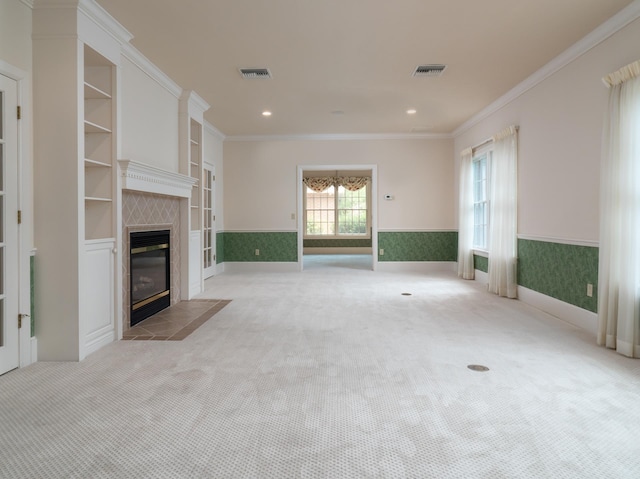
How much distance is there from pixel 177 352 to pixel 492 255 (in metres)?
4.58

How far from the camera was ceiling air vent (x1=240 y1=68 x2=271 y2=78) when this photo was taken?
4938 millimetres

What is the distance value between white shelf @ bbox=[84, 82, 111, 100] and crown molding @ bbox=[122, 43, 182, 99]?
582 millimetres

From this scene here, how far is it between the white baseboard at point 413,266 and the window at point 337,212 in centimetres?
466

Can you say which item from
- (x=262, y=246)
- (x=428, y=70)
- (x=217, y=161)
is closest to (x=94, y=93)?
(x=428, y=70)

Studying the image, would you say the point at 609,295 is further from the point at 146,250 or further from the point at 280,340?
the point at 146,250

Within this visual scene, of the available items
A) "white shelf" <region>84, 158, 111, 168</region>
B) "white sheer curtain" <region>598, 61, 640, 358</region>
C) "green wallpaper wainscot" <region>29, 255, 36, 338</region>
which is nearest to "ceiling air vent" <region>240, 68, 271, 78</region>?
"white shelf" <region>84, 158, 111, 168</region>

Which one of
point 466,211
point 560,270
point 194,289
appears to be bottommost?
point 194,289

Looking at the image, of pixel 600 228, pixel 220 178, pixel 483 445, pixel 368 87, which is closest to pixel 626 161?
pixel 600 228

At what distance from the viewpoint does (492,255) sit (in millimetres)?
6262

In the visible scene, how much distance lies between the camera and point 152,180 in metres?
4.43

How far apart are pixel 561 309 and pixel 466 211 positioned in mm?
3238

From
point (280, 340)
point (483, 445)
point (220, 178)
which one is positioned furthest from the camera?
point (220, 178)

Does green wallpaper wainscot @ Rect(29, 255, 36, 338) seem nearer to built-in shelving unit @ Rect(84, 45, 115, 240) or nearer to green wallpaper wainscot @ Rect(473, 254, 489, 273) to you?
built-in shelving unit @ Rect(84, 45, 115, 240)

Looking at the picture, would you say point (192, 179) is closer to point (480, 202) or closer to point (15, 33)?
point (15, 33)
